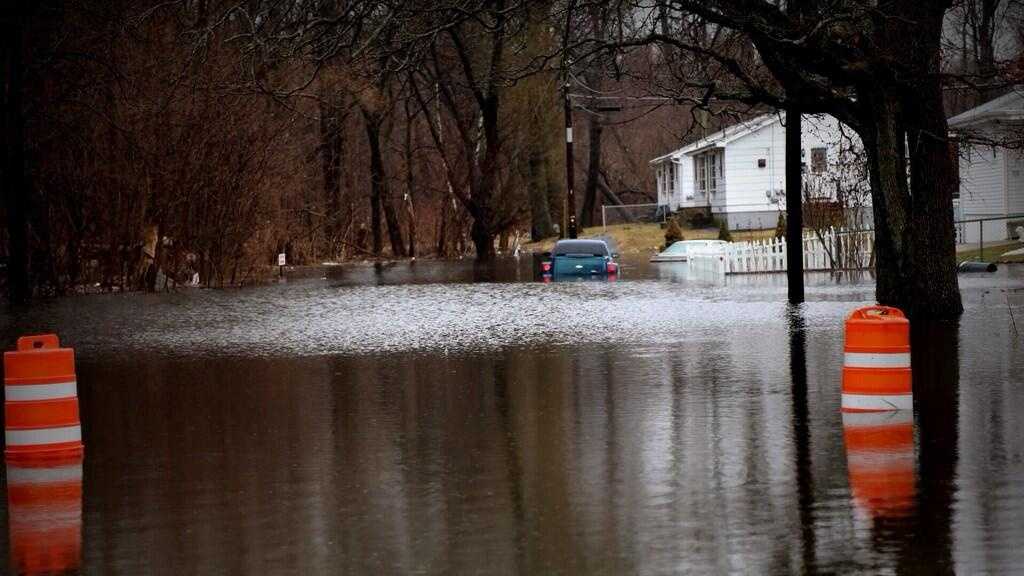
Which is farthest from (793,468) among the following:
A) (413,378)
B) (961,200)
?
(961,200)

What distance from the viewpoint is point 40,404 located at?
1178 cm

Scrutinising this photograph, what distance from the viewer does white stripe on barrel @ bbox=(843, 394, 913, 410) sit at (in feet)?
42.4

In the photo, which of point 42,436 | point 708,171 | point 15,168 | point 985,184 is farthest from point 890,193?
point 708,171

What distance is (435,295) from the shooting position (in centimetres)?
3478

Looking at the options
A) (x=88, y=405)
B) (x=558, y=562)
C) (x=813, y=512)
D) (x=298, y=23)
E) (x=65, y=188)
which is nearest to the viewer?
(x=558, y=562)

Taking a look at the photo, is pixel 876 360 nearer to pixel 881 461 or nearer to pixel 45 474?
pixel 881 461

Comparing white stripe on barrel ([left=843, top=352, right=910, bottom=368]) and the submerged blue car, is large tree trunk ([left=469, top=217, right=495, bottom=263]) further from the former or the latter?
white stripe on barrel ([left=843, top=352, right=910, bottom=368])

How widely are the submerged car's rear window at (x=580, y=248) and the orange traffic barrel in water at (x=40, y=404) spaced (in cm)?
3181

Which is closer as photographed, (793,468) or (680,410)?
(793,468)

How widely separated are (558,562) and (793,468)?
317cm

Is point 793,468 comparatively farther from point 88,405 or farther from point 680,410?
point 88,405

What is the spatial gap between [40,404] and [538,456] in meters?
3.66

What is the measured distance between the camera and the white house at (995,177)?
45.1 m

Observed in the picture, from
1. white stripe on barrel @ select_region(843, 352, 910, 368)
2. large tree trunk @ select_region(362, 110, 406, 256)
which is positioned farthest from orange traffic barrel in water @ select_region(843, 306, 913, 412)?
large tree trunk @ select_region(362, 110, 406, 256)
